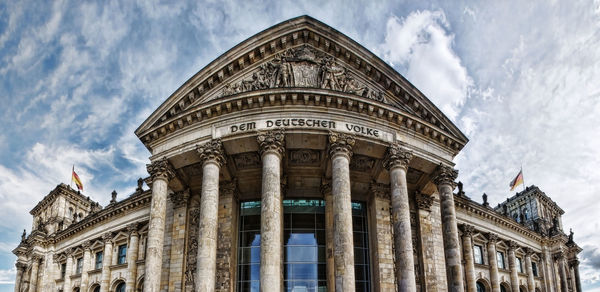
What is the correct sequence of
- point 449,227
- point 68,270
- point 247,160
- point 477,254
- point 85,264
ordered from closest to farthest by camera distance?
point 449,227 < point 247,160 < point 477,254 < point 85,264 < point 68,270

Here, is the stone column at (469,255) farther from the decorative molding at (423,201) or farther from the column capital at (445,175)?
the column capital at (445,175)

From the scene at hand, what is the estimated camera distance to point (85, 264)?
4194 centimetres

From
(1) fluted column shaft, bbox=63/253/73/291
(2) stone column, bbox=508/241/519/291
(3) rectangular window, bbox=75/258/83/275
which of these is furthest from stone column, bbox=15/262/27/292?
(2) stone column, bbox=508/241/519/291

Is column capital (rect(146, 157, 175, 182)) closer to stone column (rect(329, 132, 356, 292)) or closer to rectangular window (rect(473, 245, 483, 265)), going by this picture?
stone column (rect(329, 132, 356, 292))

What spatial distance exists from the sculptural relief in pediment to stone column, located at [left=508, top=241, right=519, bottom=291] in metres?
23.4

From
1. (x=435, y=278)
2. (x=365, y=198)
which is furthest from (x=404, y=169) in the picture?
(x=435, y=278)

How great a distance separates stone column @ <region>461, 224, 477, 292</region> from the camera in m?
31.1

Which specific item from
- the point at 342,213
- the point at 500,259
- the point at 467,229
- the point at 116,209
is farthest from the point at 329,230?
the point at 500,259

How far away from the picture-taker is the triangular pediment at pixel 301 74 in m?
27.3

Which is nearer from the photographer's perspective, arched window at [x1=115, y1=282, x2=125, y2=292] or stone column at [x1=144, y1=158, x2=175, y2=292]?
stone column at [x1=144, y1=158, x2=175, y2=292]

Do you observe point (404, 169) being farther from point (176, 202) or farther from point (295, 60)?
point (176, 202)

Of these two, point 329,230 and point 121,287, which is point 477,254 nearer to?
point 329,230

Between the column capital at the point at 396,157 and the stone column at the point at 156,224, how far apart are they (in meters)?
12.1

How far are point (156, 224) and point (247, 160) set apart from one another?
6190mm
